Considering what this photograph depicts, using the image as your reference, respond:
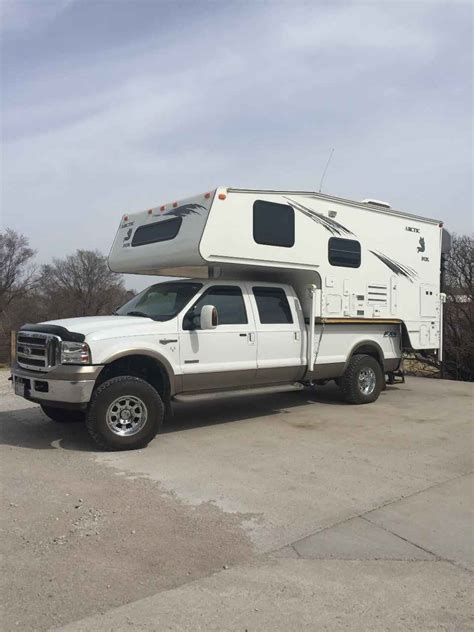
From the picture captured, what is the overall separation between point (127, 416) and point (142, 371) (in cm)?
76

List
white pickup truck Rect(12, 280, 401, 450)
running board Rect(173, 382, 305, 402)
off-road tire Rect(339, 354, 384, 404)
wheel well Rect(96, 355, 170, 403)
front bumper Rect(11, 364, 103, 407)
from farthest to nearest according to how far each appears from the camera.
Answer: off-road tire Rect(339, 354, 384, 404) → running board Rect(173, 382, 305, 402) → wheel well Rect(96, 355, 170, 403) → white pickup truck Rect(12, 280, 401, 450) → front bumper Rect(11, 364, 103, 407)

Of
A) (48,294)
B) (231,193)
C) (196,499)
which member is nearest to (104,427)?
(196,499)

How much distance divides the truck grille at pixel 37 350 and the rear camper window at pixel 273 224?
118 inches

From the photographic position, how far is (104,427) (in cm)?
601


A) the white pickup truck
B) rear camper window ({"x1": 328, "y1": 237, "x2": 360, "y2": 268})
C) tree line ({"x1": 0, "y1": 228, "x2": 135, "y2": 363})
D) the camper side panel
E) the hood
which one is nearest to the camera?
the white pickup truck

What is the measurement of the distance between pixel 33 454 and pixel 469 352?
11522 millimetres

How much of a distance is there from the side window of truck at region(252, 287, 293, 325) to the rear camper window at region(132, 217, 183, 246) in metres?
1.37

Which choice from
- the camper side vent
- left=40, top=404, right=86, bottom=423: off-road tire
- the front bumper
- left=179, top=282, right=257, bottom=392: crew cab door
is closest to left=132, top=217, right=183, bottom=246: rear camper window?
left=179, top=282, right=257, bottom=392: crew cab door

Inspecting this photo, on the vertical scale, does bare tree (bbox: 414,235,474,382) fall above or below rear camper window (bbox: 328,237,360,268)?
A: below

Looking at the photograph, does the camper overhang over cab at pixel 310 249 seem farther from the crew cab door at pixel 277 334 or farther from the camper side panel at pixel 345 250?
the crew cab door at pixel 277 334

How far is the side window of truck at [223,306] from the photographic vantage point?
6.90 m

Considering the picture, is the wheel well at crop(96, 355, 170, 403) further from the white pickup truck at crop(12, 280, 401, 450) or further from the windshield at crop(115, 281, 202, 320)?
the windshield at crop(115, 281, 202, 320)

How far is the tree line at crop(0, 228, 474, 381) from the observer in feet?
47.4

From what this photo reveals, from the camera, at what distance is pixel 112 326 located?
20.6 ft
